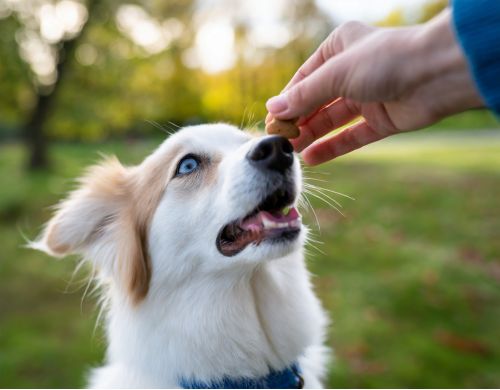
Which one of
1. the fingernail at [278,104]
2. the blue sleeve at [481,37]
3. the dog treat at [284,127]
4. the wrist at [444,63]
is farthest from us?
the dog treat at [284,127]

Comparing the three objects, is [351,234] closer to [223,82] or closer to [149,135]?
[223,82]

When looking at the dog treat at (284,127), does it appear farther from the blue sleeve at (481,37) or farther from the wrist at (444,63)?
the blue sleeve at (481,37)

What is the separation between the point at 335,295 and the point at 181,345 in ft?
13.1

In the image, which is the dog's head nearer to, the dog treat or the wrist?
the dog treat

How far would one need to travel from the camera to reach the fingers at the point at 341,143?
241 cm

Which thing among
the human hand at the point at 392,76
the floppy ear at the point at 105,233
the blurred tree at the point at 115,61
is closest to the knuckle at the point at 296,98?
the human hand at the point at 392,76

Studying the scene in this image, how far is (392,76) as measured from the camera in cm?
171

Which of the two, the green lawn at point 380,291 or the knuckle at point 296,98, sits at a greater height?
the knuckle at point 296,98

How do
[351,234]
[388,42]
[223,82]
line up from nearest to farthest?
1. [388,42]
2. [351,234]
3. [223,82]

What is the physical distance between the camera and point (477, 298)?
18.7 feet

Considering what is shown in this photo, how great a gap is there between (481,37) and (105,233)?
2.00m

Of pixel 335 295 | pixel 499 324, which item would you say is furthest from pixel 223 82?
pixel 499 324

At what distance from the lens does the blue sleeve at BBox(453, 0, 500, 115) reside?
57.6 inches

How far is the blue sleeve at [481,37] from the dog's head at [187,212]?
83 cm
